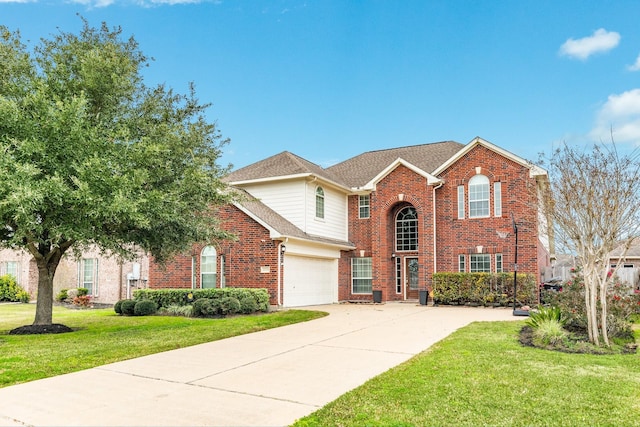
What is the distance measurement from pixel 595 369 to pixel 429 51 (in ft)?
49.7

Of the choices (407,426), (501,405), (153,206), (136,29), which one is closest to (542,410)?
(501,405)

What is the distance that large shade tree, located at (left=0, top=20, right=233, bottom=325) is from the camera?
984 cm

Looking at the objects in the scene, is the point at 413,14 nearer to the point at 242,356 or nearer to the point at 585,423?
the point at 242,356

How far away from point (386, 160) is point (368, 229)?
4868 mm

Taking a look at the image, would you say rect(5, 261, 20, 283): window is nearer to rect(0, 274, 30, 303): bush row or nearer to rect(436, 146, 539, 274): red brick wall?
rect(0, 274, 30, 303): bush row

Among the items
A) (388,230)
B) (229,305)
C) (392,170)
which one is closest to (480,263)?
(388,230)

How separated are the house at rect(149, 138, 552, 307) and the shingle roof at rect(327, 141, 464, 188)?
14 centimetres

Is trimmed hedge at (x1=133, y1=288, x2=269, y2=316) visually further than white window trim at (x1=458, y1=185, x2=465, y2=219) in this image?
No

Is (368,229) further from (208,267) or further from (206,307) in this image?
(206,307)

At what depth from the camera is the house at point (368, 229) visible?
19141 millimetres

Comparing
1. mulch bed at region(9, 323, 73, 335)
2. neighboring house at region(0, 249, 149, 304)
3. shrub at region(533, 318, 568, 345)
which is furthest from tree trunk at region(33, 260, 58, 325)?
shrub at region(533, 318, 568, 345)

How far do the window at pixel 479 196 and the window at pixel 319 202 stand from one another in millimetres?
6642

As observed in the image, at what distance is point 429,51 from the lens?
19.4 metres

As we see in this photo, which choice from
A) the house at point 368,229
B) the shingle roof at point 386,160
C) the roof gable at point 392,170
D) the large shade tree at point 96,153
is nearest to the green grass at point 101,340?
the large shade tree at point 96,153
